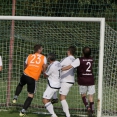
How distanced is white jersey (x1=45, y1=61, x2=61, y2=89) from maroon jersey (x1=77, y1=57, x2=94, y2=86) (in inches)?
24.7

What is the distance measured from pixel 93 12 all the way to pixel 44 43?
181 cm

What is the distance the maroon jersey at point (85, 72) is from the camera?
10.9m

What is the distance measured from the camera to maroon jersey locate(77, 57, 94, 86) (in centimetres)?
1090

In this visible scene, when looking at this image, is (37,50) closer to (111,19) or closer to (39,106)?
(39,106)

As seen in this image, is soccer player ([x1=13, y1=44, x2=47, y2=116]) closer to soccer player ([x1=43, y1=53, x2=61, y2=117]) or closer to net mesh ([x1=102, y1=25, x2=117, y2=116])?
soccer player ([x1=43, y1=53, x2=61, y2=117])

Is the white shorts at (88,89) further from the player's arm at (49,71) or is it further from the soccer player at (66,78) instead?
the player's arm at (49,71)

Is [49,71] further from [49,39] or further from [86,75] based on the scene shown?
[49,39]

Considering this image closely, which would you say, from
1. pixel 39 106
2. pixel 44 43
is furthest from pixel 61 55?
pixel 39 106

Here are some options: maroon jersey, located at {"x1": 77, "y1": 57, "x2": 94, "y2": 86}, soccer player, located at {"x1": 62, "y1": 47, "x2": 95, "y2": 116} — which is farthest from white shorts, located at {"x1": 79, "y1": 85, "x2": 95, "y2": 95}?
maroon jersey, located at {"x1": 77, "y1": 57, "x2": 94, "y2": 86}

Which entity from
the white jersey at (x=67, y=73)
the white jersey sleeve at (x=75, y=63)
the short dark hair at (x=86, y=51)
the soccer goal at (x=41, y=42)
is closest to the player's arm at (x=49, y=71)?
the white jersey at (x=67, y=73)

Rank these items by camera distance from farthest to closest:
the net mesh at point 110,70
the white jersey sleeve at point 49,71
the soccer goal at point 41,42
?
1. the soccer goal at point 41,42
2. the net mesh at point 110,70
3. the white jersey sleeve at point 49,71

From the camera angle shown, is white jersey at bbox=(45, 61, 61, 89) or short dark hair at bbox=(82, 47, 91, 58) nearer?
Result: white jersey at bbox=(45, 61, 61, 89)

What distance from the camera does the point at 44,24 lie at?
1229 centimetres

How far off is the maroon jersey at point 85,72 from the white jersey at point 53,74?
2.06 feet
